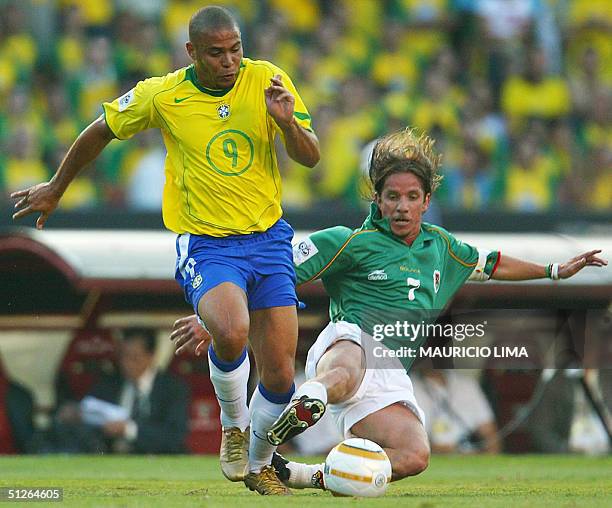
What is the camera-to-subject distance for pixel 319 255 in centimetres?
686

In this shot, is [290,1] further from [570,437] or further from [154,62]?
[570,437]

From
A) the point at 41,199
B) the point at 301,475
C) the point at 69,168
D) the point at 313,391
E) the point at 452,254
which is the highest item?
the point at 69,168

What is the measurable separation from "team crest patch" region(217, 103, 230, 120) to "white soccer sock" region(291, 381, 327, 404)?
55.9 inches

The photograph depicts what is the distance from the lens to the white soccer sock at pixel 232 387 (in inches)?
260

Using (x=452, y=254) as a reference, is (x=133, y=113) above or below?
above

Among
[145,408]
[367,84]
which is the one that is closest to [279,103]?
[145,408]

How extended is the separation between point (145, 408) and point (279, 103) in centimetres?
566

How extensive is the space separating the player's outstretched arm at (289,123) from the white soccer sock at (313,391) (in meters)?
1.11

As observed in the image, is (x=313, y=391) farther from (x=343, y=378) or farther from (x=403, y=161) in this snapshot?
(x=403, y=161)

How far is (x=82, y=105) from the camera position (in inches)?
580

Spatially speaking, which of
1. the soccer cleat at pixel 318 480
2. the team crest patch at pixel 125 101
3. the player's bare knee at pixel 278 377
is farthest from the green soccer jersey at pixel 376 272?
the team crest patch at pixel 125 101
